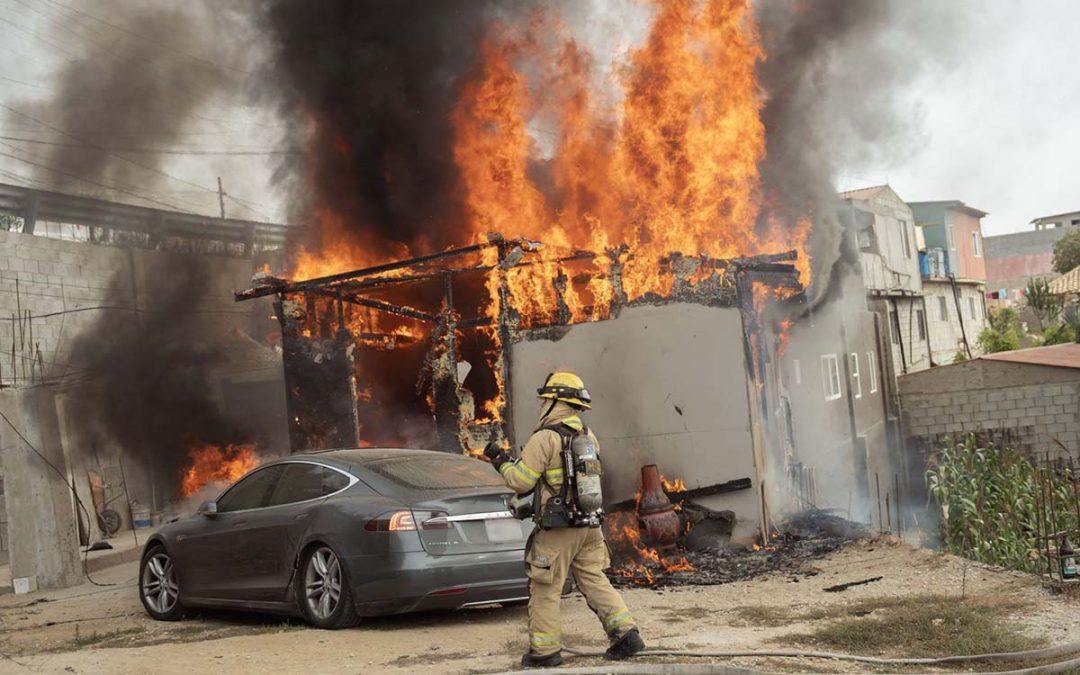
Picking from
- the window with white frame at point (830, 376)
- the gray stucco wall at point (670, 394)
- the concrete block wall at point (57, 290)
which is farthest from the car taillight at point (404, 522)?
the window with white frame at point (830, 376)

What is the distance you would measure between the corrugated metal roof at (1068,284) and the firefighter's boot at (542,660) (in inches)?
1516

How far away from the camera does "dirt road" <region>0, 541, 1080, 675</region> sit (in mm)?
6215

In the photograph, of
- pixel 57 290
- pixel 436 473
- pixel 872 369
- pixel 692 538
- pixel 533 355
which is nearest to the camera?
pixel 436 473

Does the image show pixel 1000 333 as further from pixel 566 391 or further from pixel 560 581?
pixel 560 581

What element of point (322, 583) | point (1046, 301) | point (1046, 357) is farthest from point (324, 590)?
point (1046, 301)

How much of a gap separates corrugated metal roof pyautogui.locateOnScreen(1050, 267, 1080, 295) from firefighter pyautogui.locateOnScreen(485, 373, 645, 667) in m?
38.1

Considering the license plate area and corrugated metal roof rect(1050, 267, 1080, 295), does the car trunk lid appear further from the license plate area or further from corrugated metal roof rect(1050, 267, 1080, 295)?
corrugated metal roof rect(1050, 267, 1080, 295)

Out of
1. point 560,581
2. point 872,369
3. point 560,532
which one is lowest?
point 560,581

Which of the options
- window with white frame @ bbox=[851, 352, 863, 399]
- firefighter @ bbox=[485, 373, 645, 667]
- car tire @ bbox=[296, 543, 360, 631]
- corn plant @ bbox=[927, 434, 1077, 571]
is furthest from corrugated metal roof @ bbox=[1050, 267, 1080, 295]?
firefighter @ bbox=[485, 373, 645, 667]

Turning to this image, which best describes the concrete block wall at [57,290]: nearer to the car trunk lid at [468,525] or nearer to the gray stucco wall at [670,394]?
the gray stucco wall at [670,394]

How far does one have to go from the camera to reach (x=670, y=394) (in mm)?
11695

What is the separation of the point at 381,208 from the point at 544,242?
330 cm

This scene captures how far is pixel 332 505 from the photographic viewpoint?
7.55 meters

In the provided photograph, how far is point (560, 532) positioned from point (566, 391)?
0.81 metres
